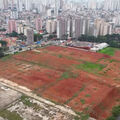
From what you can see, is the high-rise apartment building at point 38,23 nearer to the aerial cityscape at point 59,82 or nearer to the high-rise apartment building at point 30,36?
the high-rise apartment building at point 30,36

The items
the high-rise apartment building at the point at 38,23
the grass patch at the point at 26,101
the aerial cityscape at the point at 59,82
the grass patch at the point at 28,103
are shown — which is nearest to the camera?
the aerial cityscape at the point at 59,82

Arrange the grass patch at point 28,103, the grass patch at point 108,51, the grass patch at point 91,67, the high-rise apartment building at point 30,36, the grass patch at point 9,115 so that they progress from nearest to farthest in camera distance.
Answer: the grass patch at point 9,115 < the grass patch at point 28,103 < the grass patch at point 91,67 < the grass patch at point 108,51 < the high-rise apartment building at point 30,36

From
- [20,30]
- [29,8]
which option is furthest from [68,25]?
[29,8]

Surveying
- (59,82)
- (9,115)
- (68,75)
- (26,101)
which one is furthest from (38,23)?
(9,115)

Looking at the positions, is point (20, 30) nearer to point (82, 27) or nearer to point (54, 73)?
point (82, 27)

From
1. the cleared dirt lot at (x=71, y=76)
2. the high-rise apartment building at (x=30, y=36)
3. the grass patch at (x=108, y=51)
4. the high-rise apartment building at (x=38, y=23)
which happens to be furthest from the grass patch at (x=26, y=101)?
the high-rise apartment building at (x=38, y=23)

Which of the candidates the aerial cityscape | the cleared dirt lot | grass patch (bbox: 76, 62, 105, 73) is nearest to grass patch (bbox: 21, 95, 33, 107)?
the aerial cityscape

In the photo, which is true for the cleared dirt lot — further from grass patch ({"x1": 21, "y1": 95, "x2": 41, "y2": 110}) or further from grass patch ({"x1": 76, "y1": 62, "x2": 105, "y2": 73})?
grass patch ({"x1": 21, "y1": 95, "x2": 41, "y2": 110})

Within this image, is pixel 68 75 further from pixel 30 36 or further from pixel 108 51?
pixel 30 36
